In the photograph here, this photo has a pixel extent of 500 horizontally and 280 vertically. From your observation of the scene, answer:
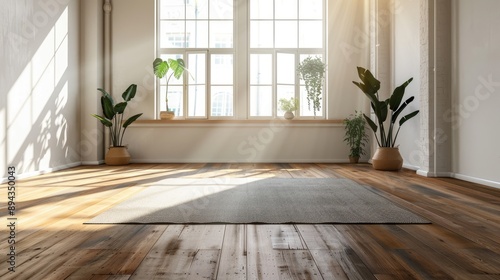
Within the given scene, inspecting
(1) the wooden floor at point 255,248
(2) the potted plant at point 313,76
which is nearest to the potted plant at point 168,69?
(2) the potted plant at point 313,76

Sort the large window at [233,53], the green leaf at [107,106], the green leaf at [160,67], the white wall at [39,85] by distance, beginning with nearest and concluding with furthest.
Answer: the white wall at [39,85], the green leaf at [107,106], the green leaf at [160,67], the large window at [233,53]

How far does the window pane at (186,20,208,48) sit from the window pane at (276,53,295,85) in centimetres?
133

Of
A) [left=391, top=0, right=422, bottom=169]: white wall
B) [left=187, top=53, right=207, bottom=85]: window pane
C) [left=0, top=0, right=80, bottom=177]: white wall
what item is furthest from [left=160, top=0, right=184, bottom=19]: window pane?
[left=391, top=0, right=422, bottom=169]: white wall

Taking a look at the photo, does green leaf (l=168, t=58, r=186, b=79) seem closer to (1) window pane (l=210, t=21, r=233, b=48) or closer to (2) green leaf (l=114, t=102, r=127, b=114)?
(1) window pane (l=210, t=21, r=233, b=48)

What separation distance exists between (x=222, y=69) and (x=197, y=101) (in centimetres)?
71

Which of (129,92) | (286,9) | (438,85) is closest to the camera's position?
(438,85)

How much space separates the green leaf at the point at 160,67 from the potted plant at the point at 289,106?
2.00 metres

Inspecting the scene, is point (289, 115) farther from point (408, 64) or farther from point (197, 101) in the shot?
point (408, 64)

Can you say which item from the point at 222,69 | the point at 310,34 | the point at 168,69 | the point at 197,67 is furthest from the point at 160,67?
the point at 310,34

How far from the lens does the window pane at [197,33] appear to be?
7105 mm

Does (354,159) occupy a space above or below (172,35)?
below

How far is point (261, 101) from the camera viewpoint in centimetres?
709

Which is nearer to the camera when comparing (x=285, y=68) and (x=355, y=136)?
(x=355, y=136)

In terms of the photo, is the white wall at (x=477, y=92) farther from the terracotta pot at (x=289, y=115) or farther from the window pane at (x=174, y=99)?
the window pane at (x=174, y=99)
